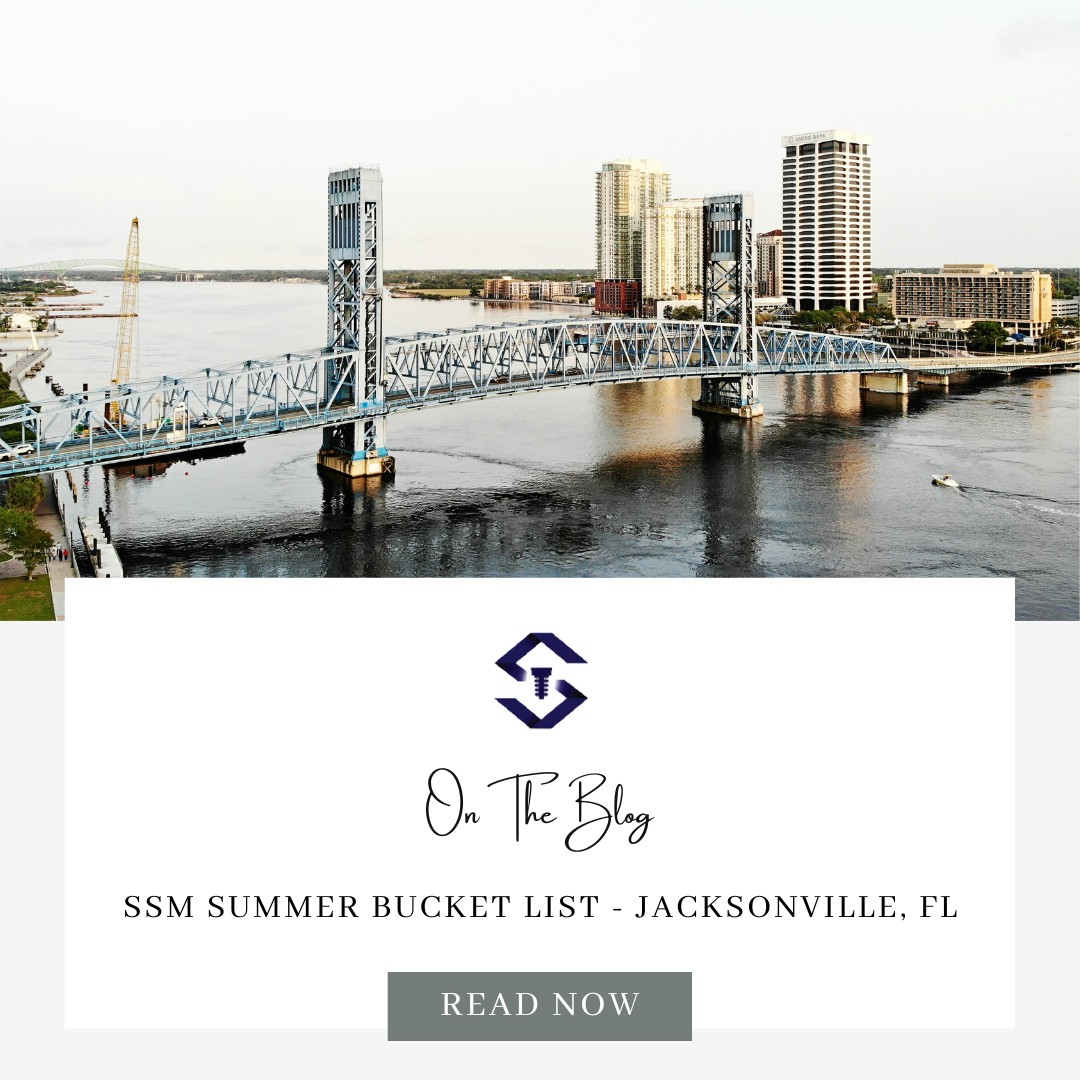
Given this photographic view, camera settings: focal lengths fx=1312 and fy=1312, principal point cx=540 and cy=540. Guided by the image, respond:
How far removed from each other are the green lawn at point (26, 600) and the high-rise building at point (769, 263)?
8990 centimetres

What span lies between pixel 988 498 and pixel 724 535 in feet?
23.3

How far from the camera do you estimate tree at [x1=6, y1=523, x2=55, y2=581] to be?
750 inches

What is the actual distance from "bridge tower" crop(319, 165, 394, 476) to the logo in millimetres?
22569

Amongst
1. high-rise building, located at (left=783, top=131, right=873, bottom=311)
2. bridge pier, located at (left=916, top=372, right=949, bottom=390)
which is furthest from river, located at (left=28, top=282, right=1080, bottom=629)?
high-rise building, located at (left=783, top=131, right=873, bottom=311)

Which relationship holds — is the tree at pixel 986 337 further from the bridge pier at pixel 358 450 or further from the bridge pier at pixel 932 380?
the bridge pier at pixel 358 450

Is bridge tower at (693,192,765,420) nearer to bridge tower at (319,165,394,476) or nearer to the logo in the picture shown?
bridge tower at (319,165,394,476)

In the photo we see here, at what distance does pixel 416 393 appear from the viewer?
31062mm

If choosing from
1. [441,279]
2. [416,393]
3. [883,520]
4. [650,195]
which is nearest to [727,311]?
[416,393]

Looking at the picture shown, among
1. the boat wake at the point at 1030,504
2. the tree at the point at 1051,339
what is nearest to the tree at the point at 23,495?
the boat wake at the point at 1030,504

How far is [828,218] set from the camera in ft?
289

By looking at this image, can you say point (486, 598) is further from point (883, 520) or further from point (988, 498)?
point (988, 498)

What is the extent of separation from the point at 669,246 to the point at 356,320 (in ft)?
258

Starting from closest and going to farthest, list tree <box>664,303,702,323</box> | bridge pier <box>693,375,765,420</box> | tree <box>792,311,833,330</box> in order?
bridge pier <box>693,375,765,420</box>
tree <box>792,311,833,330</box>
tree <box>664,303,702,323</box>

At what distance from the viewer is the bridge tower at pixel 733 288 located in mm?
40881
